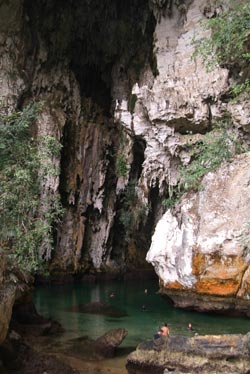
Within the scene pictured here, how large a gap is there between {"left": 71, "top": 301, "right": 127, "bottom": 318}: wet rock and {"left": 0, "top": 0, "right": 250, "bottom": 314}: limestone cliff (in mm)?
1605

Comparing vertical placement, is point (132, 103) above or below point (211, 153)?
above

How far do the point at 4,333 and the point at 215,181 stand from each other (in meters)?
8.10

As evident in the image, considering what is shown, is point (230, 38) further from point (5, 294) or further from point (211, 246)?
point (5, 294)

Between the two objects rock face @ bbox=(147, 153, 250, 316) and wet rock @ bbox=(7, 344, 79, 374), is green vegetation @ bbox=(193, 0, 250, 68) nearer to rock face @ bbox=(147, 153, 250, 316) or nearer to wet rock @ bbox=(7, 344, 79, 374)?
rock face @ bbox=(147, 153, 250, 316)

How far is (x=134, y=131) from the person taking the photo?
18.7 m

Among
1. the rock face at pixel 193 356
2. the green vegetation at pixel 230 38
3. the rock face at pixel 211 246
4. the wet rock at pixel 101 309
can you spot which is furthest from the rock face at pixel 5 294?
the green vegetation at pixel 230 38

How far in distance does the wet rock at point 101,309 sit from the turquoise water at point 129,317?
255 millimetres

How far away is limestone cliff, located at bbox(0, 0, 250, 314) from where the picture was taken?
13047 millimetres

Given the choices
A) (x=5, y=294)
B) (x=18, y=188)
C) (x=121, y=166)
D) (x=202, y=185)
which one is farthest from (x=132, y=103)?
(x=5, y=294)

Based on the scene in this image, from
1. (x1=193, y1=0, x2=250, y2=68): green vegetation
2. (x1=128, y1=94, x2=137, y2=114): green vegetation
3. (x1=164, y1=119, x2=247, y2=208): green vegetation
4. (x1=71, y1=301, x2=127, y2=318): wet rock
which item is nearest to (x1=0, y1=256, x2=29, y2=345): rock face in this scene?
(x1=71, y1=301, x2=127, y2=318): wet rock

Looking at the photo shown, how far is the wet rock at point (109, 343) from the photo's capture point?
30.4 feet

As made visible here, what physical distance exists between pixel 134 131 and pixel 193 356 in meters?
12.1

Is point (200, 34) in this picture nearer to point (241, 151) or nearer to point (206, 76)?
point (206, 76)

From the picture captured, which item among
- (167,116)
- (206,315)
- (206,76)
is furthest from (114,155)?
(206,315)
